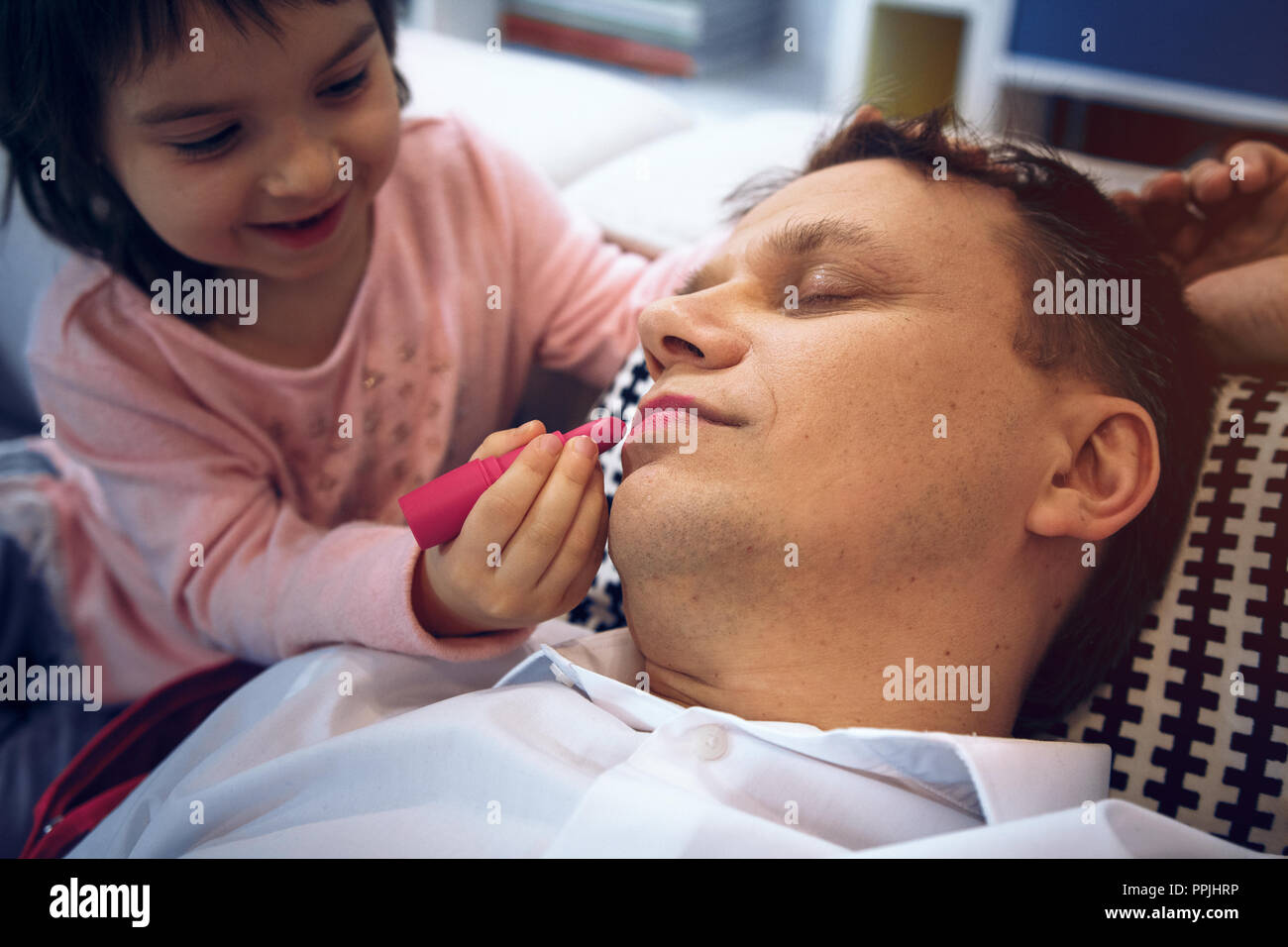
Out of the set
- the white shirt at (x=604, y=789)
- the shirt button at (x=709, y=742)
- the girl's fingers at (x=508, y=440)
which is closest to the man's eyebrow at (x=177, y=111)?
the girl's fingers at (x=508, y=440)

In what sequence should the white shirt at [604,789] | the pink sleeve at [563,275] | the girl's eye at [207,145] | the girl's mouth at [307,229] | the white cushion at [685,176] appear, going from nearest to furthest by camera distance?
1. the white shirt at [604,789]
2. the girl's eye at [207,145]
3. the girl's mouth at [307,229]
4. the pink sleeve at [563,275]
5. the white cushion at [685,176]

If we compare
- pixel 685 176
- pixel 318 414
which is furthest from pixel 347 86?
pixel 685 176

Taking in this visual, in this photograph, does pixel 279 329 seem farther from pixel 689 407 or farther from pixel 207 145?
pixel 689 407

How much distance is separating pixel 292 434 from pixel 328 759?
1.76 feet

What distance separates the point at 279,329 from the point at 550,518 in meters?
0.62

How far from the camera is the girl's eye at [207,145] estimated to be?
1.00 metres

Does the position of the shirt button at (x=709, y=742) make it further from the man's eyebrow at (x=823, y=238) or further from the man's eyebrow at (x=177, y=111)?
the man's eyebrow at (x=177, y=111)

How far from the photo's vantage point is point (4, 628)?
133 centimetres

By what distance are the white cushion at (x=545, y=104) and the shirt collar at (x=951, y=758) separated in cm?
118

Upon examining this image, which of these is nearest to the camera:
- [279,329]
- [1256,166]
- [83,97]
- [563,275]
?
[83,97]

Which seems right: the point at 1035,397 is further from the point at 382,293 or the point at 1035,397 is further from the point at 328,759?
the point at 382,293

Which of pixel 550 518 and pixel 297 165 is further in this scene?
pixel 297 165

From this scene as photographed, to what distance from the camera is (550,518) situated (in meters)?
0.86
